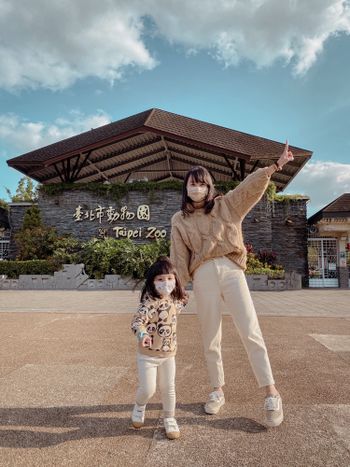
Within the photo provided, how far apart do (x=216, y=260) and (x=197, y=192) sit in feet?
1.62

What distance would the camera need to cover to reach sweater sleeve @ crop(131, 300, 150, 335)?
2182 millimetres

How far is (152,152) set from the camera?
2038 cm

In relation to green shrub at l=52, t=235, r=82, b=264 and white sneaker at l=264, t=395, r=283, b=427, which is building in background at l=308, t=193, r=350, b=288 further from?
white sneaker at l=264, t=395, r=283, b=427

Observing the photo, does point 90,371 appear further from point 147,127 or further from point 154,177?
point 154,177

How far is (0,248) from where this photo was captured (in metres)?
20.2

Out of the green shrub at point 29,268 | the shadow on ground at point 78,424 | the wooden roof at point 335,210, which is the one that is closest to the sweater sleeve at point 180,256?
the shadow on ground at point 78,424

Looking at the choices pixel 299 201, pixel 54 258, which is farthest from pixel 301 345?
pixel 299 201

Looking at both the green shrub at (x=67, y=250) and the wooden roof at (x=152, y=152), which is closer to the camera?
the green shrub at (x=67, y=250)

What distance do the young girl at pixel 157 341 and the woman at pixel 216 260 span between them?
0.93 feet

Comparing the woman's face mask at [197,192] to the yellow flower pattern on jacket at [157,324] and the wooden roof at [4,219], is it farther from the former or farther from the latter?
the wooden roof at [4,219]

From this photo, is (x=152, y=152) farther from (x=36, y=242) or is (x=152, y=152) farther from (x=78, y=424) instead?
(x=78, y=424)

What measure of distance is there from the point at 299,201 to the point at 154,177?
9889 mm

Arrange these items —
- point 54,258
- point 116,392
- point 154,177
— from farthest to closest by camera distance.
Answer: point 154,177, point 54,258, point 116,392

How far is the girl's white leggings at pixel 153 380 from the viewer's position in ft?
7.10
